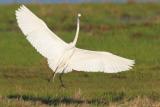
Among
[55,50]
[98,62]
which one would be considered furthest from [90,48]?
[98,62]

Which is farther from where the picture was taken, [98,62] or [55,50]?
[55,50]

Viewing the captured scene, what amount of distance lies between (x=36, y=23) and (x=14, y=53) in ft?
23.8

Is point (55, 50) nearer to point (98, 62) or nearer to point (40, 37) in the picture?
point (40, 37)

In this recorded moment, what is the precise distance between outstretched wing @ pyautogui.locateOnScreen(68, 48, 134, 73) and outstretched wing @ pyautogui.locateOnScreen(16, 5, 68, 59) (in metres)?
0.31

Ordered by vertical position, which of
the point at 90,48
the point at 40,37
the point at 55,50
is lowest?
the point at 55,50

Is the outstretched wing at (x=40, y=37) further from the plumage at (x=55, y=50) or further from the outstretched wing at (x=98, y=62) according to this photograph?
the outstretched wing at (x=98, y=62)

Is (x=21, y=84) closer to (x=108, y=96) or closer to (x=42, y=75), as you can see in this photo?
(x=42, y=75)

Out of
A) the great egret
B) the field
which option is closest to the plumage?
the great egret

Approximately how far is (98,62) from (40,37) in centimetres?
101

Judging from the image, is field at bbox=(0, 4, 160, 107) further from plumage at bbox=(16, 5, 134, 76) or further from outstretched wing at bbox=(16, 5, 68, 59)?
outstretched wing at bbox=(16, 5, 68, 59)

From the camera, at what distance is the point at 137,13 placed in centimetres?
3183

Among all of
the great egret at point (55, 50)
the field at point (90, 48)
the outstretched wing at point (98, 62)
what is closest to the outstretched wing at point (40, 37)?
the great egret at point (55, 50)

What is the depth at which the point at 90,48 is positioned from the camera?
67.8 ft

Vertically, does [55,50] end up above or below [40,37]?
below
